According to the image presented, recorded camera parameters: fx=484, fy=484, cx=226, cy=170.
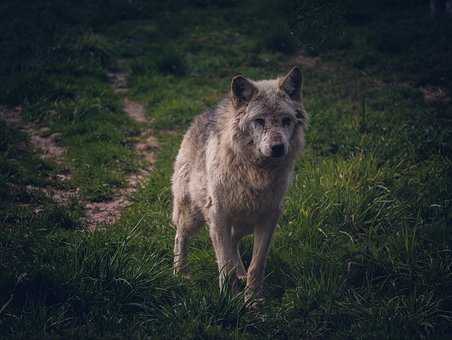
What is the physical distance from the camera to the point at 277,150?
12.8 ft

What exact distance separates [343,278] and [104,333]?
2.03 m

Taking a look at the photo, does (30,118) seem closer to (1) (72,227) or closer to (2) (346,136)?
(1) (72,227)

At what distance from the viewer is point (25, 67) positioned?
940 cm

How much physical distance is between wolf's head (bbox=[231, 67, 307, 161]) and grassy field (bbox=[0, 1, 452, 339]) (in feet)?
3.59

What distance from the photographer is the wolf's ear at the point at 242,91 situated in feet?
14.1

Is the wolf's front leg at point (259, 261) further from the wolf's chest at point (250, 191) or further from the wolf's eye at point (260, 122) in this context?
the wolf's eye at point (260, 122)

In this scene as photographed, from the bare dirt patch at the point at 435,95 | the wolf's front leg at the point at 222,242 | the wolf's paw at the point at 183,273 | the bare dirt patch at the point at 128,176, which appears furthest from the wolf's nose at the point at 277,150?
the bare dirt patch at the point at 435,95

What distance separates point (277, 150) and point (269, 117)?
35cm

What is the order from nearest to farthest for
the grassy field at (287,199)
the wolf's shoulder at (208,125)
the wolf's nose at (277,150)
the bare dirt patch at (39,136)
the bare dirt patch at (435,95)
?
the grassy field at (287,199) < the wolf's nose at (277,150) < the wolf's shoulder at (208,125) < the bare dirt patch at (39,136) < the bare dirt patch at (435,95)

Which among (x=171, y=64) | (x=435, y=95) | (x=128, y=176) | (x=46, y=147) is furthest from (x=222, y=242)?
(x=171, y=64)

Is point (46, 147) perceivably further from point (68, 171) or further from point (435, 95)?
point (435, 95)

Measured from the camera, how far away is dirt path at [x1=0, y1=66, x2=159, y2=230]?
229 inches

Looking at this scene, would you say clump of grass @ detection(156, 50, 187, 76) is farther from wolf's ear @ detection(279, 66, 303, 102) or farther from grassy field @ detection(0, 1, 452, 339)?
wolf's ear @ detection(279, 66, 303, 102)

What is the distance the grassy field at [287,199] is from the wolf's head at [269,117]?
1.09 metres
